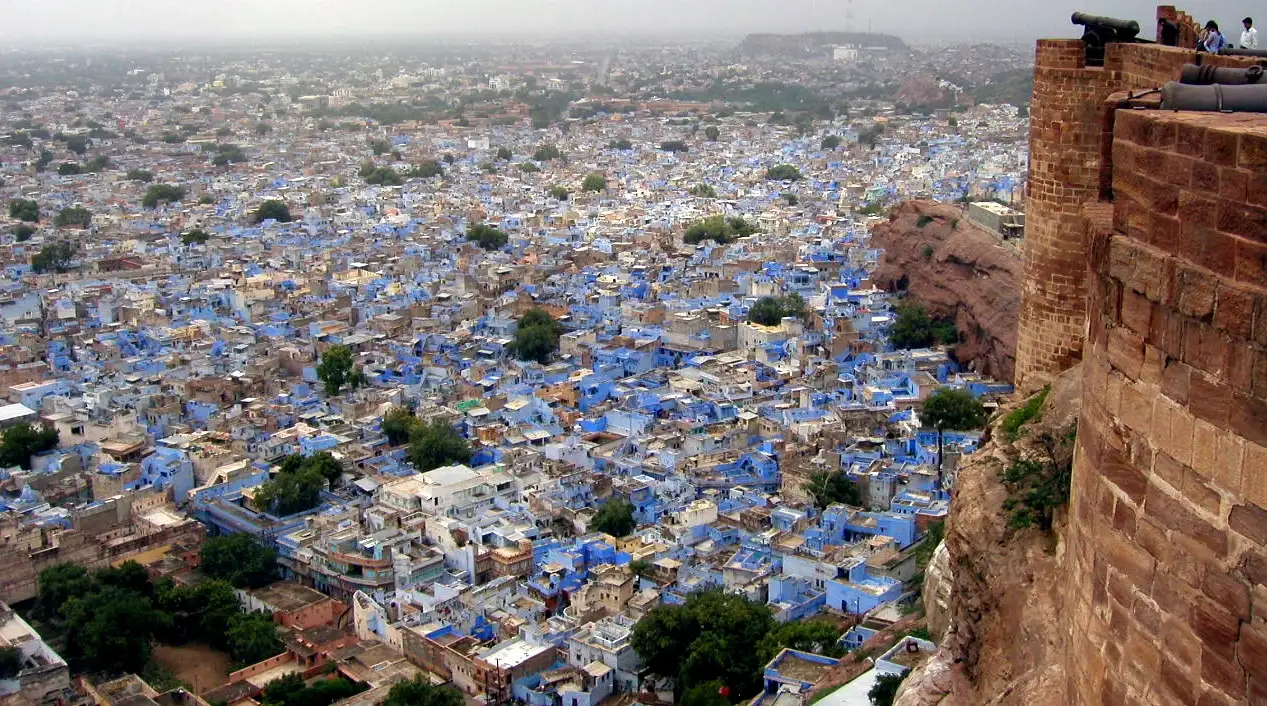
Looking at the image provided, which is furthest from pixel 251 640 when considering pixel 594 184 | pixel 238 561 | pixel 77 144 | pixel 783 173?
pixel 77 144

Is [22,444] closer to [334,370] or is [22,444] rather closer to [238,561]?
[334,370]

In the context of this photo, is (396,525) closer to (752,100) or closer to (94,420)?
(94,420)

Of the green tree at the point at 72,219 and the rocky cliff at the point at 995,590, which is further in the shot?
the green tree at the point at 72,219

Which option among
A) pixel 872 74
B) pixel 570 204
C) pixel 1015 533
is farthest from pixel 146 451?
pixel 872 74

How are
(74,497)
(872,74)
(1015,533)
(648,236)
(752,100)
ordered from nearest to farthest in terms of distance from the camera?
(1015,533), (74,497), (648,236), (752,100), (872,74)

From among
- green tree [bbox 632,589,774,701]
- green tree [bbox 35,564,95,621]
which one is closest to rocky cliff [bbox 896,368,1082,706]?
green tree [bbox 632,589,774,701]

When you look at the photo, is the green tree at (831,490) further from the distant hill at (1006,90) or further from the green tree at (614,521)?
the distant hill at (1006,90)

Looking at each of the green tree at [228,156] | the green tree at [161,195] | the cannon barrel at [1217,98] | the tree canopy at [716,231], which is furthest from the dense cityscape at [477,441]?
the green tree at [228,156]
